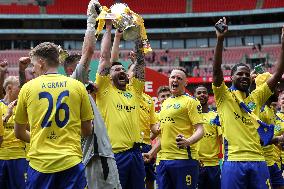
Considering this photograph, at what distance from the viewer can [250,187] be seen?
515 centimetres

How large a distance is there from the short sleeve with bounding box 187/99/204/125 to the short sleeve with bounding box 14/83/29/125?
9.64 ft

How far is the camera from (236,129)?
5301mm

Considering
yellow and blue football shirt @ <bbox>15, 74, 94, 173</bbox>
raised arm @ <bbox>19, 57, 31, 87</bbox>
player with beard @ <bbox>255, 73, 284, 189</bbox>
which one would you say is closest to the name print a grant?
yellow and blue football shirt @ <bbox>15, 74, 94, 173</bbox>

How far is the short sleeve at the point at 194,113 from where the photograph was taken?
6641 millimetres

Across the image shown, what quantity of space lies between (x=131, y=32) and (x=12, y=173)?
3.02m

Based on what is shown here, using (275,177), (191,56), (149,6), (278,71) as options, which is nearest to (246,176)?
(278,71)

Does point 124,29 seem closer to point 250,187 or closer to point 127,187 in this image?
point 127,187

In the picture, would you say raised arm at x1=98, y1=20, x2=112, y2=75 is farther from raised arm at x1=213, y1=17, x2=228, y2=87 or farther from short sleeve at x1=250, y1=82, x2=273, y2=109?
short sleeve at x1=250, y1=82, x2=273, y2=109

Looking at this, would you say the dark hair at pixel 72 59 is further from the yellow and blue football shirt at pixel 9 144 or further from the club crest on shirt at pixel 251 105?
the yellow and blue football shirt at pixel 9 144

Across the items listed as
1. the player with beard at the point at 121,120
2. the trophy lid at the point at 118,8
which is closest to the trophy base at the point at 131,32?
the trophy lid at the point at 118,8

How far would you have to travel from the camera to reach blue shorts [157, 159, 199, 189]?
22.1 ft

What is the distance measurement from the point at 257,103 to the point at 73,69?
2173 mm

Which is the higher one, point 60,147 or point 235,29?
point 235,29

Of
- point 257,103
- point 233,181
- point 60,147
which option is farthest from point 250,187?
point 60,147
